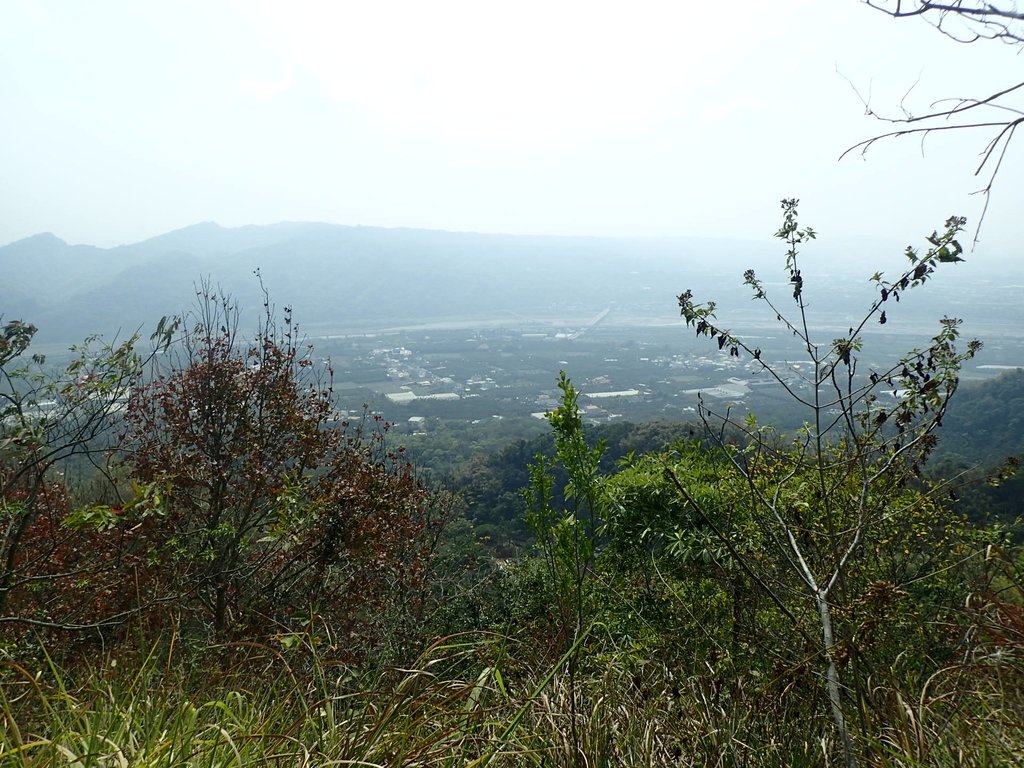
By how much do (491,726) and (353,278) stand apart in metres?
148

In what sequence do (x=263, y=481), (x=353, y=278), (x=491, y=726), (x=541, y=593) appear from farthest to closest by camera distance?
1. (x=353, y=278)
2. (x=541, y=593)
3. (x=263, y=481)
4. (x=491, y=726)

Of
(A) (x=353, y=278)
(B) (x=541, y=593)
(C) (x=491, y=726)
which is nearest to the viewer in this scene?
(C) (x=491, y=726)

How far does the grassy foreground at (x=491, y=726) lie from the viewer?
141cm

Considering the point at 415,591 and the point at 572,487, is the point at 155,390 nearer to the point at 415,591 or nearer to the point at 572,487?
the point at 415,591

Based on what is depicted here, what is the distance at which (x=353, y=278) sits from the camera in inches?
5610

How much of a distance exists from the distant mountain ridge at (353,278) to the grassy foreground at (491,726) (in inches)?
3192

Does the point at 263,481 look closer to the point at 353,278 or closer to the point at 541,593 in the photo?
the point at 541,593

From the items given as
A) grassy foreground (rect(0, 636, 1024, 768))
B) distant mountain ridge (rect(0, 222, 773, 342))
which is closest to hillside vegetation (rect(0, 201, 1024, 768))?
grassy foreground (rect(0, 636, 1024, 768))

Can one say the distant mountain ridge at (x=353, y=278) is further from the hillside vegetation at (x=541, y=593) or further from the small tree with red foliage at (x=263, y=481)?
the hillside vegetation at (x=541, y=593)

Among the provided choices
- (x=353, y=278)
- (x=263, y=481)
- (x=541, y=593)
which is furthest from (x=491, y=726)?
(x=353, y=278)

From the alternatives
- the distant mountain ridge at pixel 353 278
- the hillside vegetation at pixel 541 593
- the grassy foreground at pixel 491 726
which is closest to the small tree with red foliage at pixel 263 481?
the hillside vegetation at pixel 541 593

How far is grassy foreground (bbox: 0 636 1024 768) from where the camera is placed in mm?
1407

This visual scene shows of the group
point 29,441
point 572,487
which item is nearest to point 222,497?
point 29,441

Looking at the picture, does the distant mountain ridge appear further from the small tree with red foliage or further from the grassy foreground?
the grassy foreground
